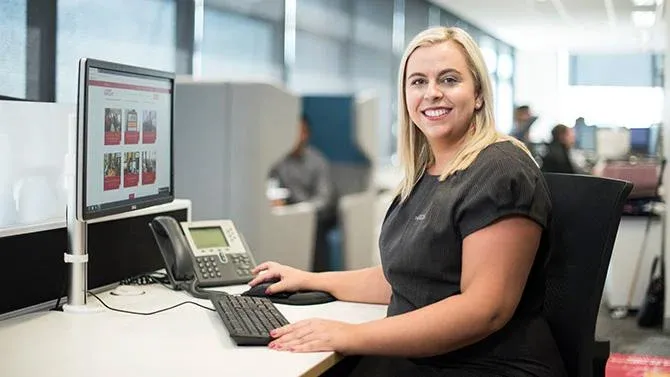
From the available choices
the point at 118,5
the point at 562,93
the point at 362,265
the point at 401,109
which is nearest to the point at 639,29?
the point at 562,93

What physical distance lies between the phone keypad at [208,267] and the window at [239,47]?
3.09 m

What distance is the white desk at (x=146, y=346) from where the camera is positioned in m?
1.52

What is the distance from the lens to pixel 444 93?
1786mm

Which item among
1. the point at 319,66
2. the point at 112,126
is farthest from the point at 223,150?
the point at 319,66

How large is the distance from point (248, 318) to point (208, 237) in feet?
1.75

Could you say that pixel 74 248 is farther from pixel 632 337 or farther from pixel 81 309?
pixel 632 337

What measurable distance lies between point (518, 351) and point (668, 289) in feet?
11.7

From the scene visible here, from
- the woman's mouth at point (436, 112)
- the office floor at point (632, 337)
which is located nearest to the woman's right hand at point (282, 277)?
the woman's mouth at point (436, 112)

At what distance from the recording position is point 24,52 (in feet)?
11.8

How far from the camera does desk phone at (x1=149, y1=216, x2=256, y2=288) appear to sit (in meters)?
2.21

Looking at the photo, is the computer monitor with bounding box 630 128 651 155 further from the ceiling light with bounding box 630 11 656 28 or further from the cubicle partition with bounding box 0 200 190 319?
the cubicle partition with bounding box 0 200 190 319

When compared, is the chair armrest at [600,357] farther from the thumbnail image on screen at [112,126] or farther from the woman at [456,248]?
the thumbnail image on screen at [112,126]

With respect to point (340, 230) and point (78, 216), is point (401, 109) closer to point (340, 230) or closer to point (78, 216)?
point (78, 216)

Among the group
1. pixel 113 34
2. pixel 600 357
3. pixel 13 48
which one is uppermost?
pixel 113 34
